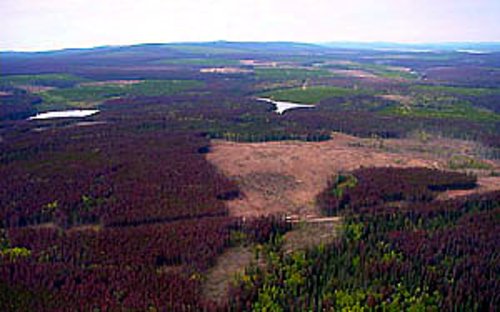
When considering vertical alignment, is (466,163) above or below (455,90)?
below

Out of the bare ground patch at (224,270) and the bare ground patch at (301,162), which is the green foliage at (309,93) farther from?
the bare ground patch at (224,270)

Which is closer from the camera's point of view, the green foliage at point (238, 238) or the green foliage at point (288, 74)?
the green foliage at point (238, 238)

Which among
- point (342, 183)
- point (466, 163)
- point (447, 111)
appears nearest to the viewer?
point (342, 183)

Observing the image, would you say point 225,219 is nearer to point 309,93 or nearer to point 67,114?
point 67,114

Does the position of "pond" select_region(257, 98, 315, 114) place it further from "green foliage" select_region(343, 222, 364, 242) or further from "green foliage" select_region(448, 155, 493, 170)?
"green foliage" select_region(343, 222, 364, 242)

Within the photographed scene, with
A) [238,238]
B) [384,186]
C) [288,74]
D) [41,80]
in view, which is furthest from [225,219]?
[288,74]

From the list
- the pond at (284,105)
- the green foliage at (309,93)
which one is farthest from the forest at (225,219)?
the green foliage at (309,93)

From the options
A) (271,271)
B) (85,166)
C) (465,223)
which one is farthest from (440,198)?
(85,166)

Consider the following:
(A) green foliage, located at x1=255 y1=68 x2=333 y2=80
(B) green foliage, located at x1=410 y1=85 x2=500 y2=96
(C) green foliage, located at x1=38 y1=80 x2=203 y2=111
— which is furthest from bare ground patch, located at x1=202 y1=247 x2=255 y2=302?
(A) green foliage, located at x1=255 y1=68 x2=333 y2=80
